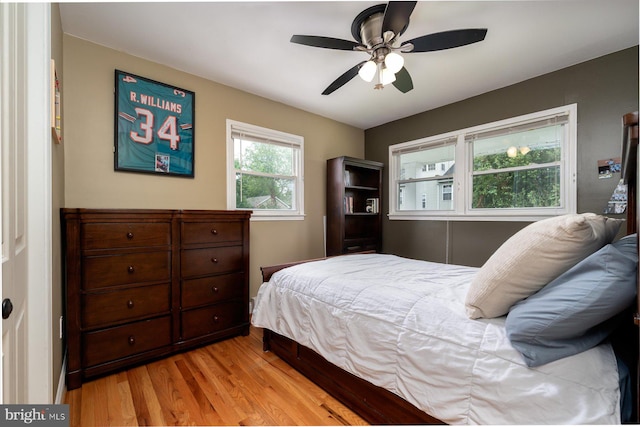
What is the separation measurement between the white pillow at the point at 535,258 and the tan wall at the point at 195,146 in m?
2.49

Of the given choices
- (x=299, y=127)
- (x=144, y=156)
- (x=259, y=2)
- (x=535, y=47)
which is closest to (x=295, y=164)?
(x=299, y=127)

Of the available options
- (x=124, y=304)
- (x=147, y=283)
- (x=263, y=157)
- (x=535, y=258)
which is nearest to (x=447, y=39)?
(x=535, y=258)

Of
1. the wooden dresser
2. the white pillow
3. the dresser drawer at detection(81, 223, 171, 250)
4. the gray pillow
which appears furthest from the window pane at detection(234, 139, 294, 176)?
the gray pillow

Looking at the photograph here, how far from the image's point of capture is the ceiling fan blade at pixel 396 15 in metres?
1.44

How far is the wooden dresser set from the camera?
70.5 inches

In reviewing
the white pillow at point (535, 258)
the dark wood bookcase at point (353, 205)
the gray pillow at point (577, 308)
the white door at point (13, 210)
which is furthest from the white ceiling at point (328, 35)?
the gray pillow at point (577, 308)

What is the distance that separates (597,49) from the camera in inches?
90.7

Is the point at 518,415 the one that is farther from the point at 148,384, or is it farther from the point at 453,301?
the point at 148,384

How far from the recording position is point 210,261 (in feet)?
7.72

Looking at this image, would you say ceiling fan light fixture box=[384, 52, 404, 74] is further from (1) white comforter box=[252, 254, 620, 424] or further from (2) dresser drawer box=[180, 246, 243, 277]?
(2) dresser drawer box=[180, 246, 243, 277]

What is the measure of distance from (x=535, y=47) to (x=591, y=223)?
2126 millimetres

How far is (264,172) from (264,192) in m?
0.24

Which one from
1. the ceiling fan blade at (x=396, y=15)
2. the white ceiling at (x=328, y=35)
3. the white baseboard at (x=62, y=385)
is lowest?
the white baseboard at (x=62, y=385)

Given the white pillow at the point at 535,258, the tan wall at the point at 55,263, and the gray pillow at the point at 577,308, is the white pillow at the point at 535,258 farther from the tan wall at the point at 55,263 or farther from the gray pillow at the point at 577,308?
the tan wall at the point at 55,263
